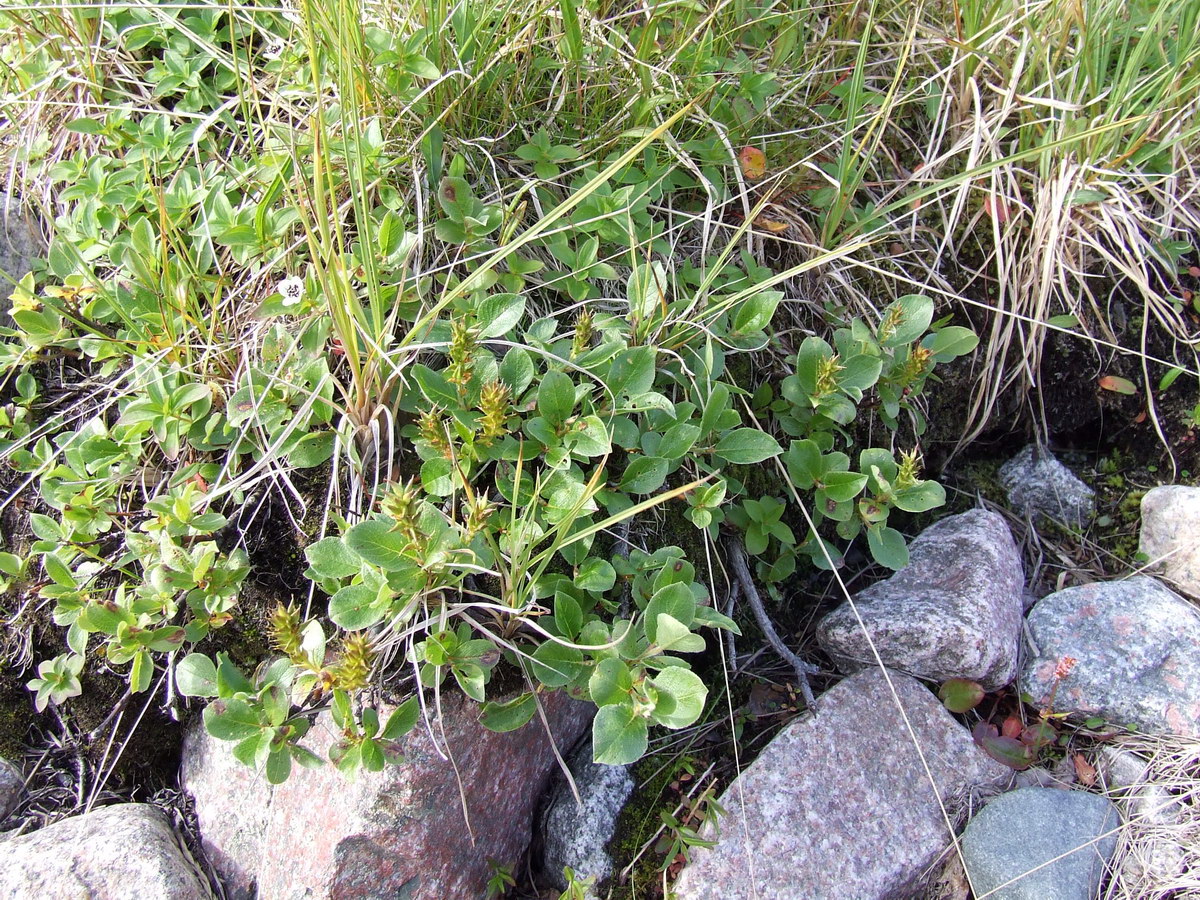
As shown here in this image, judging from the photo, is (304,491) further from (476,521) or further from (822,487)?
(822,487)

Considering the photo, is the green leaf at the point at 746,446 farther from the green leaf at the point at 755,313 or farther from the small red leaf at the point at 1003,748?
the small red leaf at the point at 1003,748

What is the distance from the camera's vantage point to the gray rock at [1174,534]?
2395mm

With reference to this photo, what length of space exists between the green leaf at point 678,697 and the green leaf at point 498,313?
860mm

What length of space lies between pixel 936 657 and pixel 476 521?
1293 mm

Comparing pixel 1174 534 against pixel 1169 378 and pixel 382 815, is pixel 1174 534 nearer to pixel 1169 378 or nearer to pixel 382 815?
pixel 1169 378

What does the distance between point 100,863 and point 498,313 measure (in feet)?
4.85

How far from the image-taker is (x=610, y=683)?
63.6 inches

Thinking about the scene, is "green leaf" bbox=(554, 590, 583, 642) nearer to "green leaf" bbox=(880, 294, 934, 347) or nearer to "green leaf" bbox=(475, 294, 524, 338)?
"green leaf" bbox=(475, 294, 524, 338)

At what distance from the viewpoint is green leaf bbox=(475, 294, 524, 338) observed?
1.90m

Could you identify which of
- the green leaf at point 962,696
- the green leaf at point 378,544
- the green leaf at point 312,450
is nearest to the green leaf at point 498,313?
the green leaf at point 312,450

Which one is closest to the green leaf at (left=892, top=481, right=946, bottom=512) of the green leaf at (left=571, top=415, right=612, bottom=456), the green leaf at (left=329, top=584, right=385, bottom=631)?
the green leaf at (left=571, top=415, right=612, bottom=456)

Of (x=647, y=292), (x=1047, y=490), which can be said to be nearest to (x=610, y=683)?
(x=647, y=292)

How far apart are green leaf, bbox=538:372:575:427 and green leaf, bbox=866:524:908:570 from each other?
854 millimetres

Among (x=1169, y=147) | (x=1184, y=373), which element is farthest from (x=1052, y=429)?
(x=1169, y=147)
